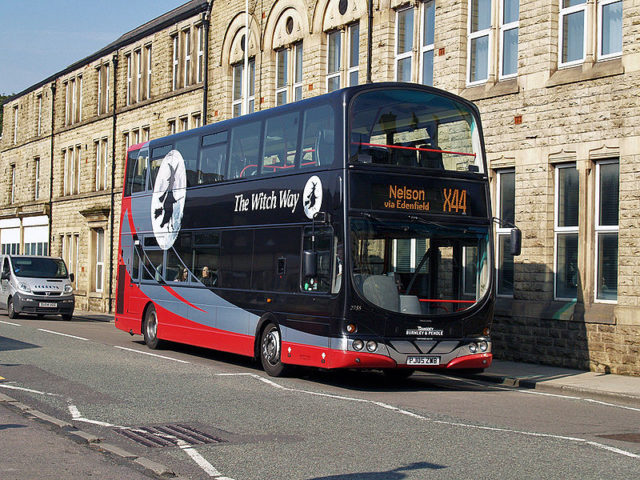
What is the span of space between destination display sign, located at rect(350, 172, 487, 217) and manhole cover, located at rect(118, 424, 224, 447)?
4.90m

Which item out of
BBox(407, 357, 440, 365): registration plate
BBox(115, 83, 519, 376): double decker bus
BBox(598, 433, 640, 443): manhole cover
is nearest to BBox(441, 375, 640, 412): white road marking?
BBox(115, 83, 519, 376): double decker bus

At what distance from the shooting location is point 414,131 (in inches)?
571

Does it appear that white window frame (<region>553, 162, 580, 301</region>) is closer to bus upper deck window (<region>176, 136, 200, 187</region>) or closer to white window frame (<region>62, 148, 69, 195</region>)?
bus upper deck window (<region>176, 136, 200, 187</region>)

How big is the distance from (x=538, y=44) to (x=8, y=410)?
42.1ft

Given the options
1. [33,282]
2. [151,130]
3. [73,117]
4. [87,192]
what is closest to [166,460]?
[33,282]

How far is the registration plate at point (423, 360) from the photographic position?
13891 mm

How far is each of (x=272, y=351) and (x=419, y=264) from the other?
10.1 ft

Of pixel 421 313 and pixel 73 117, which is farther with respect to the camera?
pixel 73 117

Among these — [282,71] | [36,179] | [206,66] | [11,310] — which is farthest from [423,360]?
[36,179]

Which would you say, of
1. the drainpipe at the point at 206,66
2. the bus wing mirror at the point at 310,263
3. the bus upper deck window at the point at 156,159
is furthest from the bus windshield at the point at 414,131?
the drainpipe at the point at 206,66

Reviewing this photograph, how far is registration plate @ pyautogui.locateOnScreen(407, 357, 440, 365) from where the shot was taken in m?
13.9

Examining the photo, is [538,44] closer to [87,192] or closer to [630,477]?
[630,477]

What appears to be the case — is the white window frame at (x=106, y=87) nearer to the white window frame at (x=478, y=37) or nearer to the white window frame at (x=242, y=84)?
the white window frame at (x=242, y=84)

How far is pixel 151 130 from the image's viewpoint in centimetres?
3775
